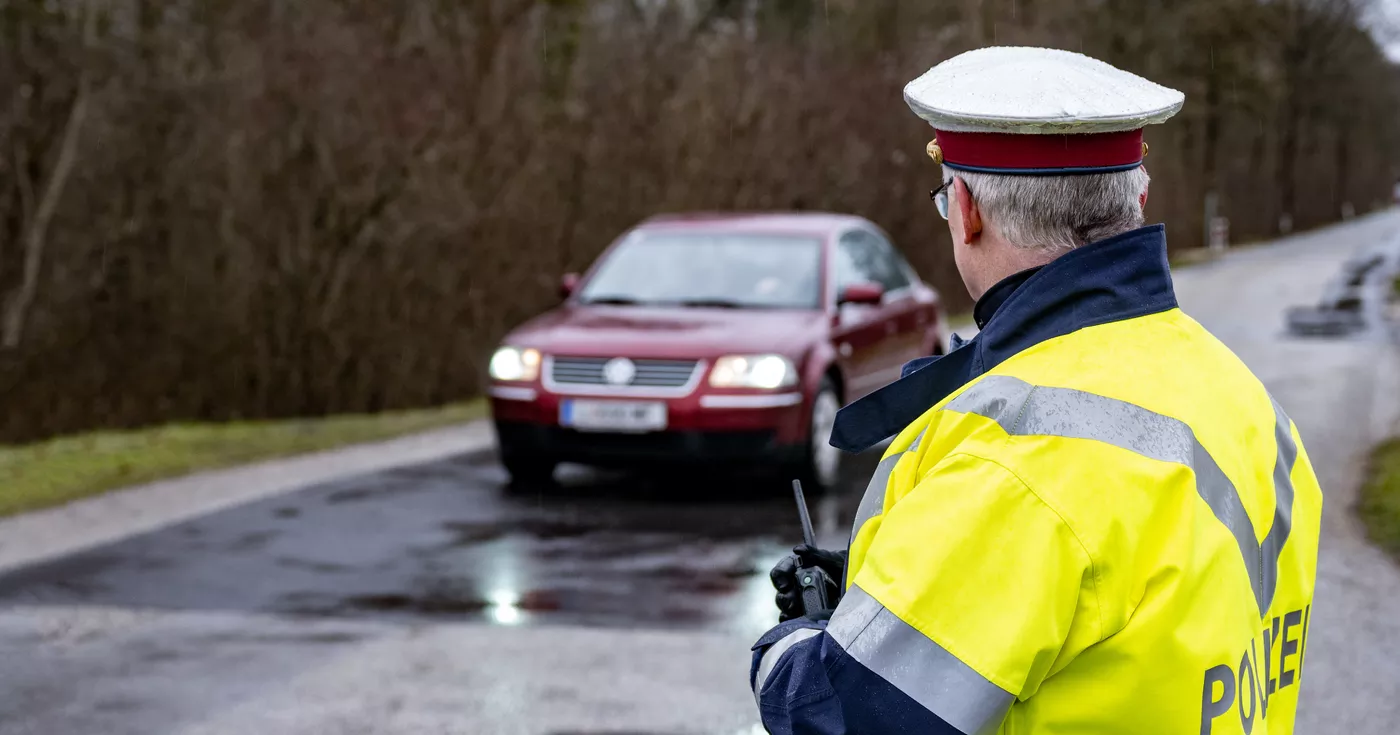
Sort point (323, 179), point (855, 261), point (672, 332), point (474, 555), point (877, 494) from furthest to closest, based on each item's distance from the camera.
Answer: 1. point (323, 179)
2. point (855, 261)
3. point (672, 332)
4. point (474, 555)
5. point (877, 494)

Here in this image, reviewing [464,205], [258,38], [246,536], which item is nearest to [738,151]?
[464,205]

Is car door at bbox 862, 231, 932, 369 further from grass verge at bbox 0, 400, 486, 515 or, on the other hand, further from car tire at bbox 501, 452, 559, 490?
grass verge at bbox 0, 400, 486, 515

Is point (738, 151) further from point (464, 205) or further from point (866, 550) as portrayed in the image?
point (866, 550)

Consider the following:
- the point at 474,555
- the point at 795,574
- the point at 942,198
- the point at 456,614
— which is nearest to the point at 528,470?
the point at 474,555

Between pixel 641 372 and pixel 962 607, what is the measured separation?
7661 mm

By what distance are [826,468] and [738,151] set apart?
42.9ft

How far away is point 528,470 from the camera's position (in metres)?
10.1

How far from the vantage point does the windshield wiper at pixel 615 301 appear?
1057 centimetres

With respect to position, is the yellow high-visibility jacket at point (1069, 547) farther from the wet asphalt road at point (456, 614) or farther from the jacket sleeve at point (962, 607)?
the wet asphalt road at point (456, 614)

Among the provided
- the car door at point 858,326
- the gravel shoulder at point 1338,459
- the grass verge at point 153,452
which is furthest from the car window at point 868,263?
the grass verge at point 153,452

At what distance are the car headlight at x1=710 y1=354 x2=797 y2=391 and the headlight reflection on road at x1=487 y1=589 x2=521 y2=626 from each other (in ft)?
8.48

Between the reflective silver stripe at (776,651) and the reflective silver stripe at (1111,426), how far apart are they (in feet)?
1.12

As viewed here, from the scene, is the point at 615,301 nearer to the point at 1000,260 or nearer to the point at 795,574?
the point at 795,574

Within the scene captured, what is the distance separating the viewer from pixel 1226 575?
6.29 ft
